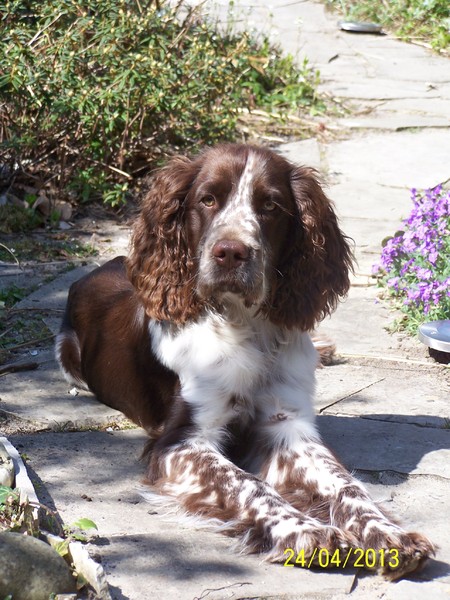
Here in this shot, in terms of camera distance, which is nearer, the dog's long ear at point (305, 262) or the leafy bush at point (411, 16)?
the dog's long ear at point (305, 262)

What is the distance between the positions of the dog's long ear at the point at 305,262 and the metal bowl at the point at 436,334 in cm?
105

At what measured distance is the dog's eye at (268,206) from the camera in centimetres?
378

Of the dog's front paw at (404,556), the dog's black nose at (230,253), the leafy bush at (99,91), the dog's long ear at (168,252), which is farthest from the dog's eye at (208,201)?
the leafy bush at (99,91)

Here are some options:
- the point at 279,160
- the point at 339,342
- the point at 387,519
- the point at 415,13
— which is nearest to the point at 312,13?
the point at 415,13

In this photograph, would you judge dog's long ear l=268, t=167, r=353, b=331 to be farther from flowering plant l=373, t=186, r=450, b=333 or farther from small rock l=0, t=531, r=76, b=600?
small rock l=0, t=531, r=76, b=600

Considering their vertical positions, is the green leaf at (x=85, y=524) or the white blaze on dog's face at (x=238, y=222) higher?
the white blaze on dog's face at (x=238, y=222)

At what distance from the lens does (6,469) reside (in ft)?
10.8

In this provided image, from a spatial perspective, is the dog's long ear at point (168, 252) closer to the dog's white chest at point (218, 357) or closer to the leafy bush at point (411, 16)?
the dog's white chest at point (218, 357)

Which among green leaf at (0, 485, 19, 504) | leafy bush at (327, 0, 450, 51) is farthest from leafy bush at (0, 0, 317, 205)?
leafy bush at (327, 0, 450, 51)

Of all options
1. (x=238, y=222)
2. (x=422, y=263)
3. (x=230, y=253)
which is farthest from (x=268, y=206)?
(x=422, y=263)

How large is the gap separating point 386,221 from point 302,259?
2932mm

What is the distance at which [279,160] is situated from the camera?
394cm
